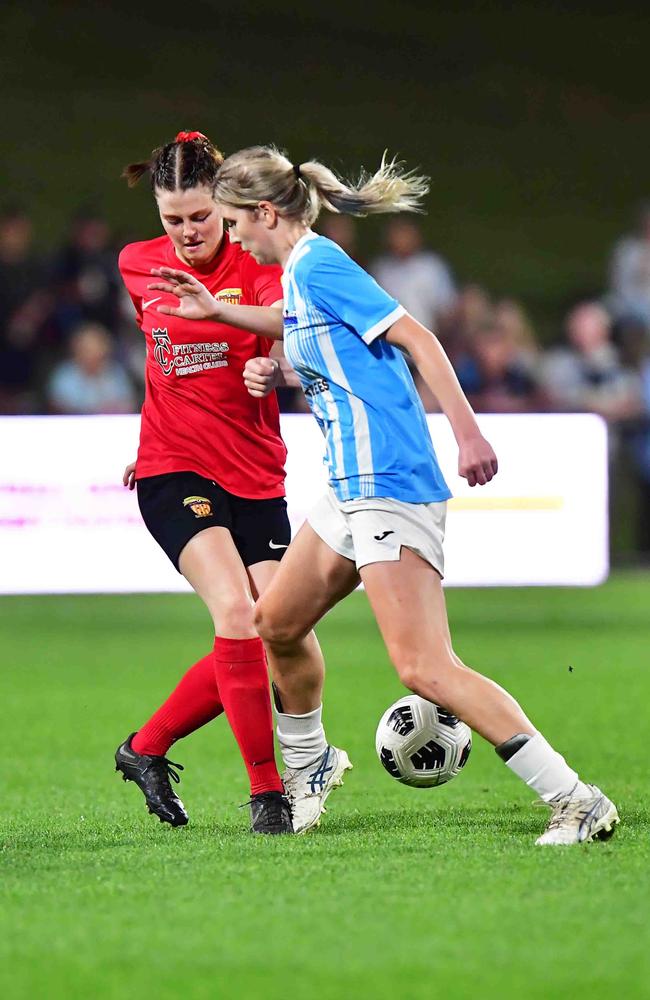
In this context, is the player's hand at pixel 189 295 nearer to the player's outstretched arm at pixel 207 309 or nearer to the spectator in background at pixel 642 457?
the player's outstretched arm at pixel 207 309

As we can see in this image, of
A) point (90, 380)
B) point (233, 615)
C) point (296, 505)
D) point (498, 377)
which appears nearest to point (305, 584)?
point (233, 615)

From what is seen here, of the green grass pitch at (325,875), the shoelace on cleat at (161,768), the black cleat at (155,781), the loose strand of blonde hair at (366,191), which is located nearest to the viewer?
the green grass pitch at (325,875)

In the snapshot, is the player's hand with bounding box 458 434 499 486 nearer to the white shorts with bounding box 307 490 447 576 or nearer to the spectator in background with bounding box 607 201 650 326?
the white shorts with bounding box 307 490 447 576

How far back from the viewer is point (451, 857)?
162 inches

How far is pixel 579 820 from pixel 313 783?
39.4 inches

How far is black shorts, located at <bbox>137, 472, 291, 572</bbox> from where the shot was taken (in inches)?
195

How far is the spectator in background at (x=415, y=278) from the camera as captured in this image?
1406cm

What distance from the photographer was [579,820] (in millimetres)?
4184

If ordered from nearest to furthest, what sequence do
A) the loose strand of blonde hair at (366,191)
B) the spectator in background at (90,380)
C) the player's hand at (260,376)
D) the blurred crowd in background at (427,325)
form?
the loose strand of blonde hair at (366,191)
the player's hand at (260,376)
the spectator in background at (90,380)
the blurred crowd in background at (427,325)

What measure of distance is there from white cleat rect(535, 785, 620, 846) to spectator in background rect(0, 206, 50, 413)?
31.7ft

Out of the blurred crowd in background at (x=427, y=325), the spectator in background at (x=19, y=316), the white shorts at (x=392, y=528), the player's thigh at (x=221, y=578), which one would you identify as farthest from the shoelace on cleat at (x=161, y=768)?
the spectator in background at (x=19, y=316)

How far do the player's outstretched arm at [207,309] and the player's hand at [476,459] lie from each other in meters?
0.85

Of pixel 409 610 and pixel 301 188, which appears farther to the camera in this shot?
pixel 301 188

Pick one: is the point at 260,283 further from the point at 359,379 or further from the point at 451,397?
the point at 451,397
